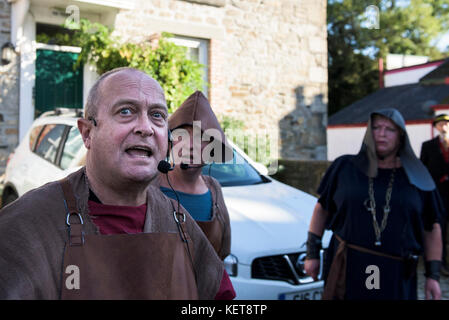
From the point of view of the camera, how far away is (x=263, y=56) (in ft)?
39.0

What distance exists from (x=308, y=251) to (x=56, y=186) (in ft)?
8.06

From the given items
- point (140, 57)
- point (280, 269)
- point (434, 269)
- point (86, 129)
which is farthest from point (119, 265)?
point (140, 57)

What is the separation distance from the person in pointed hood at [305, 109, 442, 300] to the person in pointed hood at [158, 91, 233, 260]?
0.94 meters

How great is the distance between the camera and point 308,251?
12.1 ft

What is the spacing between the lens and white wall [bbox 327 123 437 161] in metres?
25.1

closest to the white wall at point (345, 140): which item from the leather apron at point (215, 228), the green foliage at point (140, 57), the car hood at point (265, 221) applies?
the green foliage at point (140, 57)

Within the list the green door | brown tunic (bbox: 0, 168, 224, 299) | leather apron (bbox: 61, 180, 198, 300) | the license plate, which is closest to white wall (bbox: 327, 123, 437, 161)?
the green door

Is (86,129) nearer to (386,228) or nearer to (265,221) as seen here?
(386,228)

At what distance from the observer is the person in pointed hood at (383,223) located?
3332 millimetres

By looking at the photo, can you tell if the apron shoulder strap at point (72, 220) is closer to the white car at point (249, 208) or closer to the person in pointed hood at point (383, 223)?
the person in pointed hood at point (383, 223)

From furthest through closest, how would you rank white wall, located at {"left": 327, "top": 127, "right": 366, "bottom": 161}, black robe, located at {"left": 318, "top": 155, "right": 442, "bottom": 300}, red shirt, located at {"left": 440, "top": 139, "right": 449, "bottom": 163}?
white wall, located at {"left": 327, "top": 127, "right": 366, "bottom": 161} → red shirt, located at {"left": 440, "top": 139, "right": 449, "bottom": 163} → black robe, located at {"left": 318, "top": 155, "right": 442, "bottom": 300}

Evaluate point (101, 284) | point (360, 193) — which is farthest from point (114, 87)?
point (360, 193)

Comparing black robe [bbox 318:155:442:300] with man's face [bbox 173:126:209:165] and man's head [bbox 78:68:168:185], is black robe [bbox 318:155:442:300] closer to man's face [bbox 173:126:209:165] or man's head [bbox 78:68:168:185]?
man's face [bbox 173:126:209:165]

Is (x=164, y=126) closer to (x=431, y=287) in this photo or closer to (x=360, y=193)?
(x=360, y=193)
